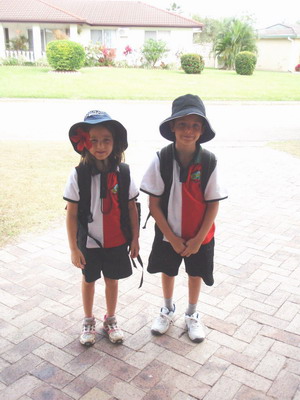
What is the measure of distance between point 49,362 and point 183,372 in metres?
0.80

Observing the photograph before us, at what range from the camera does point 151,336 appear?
265 centimetres

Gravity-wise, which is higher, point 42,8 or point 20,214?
point 42,8

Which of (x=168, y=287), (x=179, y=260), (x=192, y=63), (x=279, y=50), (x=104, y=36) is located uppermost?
(x=104, y=36)

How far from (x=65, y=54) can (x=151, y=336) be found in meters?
22.7

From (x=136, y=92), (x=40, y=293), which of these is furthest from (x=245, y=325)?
(x=136, y=92)

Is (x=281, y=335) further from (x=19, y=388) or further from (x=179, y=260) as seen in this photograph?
(x=19, y=388)

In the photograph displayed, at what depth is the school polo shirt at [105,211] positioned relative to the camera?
2322mm

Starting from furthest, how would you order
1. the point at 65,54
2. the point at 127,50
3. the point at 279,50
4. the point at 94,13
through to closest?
the point at 279,50 → the point at 94,13 → the point at 127,50 → the point at 65,54

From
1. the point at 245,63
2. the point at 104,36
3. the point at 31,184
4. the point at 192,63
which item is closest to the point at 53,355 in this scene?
the point at 31,184

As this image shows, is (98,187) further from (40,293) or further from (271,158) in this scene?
(271,158)

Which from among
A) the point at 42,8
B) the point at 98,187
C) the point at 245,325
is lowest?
the point at 245,325

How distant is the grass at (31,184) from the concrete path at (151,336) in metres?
0.39

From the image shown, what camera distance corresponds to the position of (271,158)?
25.8ft

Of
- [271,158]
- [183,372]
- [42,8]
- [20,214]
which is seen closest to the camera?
[183,372]
